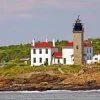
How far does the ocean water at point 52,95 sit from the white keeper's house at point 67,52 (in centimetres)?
1418

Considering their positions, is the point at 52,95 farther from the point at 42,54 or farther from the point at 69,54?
the point at 42,54

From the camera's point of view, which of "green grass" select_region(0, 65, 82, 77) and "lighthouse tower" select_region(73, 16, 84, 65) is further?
"lighthouse tower" select_region(73, 16, 84, 65)

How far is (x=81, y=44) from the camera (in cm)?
9969

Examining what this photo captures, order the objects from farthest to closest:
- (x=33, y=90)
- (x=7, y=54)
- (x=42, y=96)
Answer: (x=7, y=54), (x=33, y=90), (x=42, y=96)

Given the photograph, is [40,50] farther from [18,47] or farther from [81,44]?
[18,47]

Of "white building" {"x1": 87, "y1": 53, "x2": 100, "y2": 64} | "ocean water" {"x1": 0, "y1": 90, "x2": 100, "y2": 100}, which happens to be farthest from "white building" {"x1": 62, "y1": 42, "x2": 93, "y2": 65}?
"ocean water" {"x1": 0, "y1": 90, "x2": 100, "y2": 100}

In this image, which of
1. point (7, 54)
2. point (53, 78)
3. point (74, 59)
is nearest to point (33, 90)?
point (53, 78)

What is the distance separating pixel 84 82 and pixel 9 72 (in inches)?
Result: 371

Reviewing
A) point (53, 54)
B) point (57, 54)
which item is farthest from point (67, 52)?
point (53, 54)

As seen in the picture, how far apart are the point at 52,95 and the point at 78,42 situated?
727 inches

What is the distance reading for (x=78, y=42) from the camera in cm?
9938

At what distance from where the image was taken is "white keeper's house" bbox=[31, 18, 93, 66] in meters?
99.4

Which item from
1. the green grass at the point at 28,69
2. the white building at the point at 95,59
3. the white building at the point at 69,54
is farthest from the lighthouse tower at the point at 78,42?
the green grass at the point at 28,69

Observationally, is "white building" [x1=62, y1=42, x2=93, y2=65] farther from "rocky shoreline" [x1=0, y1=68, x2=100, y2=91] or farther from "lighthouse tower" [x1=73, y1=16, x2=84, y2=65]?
"rocky shoreline" [x1=0, y1=68, x2=100, y2=91]
